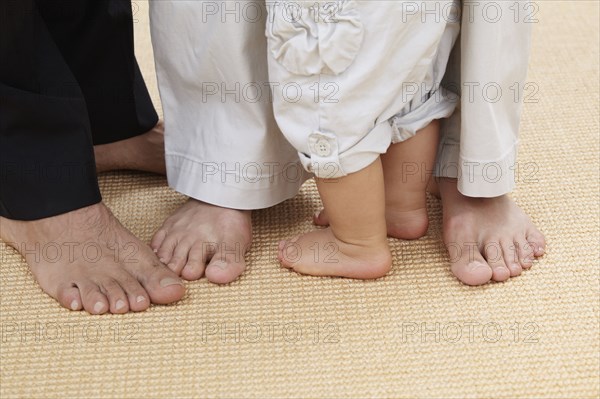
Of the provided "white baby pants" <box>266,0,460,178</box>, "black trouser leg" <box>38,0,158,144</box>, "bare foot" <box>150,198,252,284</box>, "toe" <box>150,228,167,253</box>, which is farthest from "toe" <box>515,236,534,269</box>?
"black trouser leg" <box>38,0,158,144</box>

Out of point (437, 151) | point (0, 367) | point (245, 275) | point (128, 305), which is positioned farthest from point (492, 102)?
point (0, 367)

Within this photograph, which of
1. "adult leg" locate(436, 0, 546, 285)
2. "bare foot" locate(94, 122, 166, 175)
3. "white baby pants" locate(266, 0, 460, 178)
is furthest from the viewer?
"bare foot" locate(94, 122, 166, 175)

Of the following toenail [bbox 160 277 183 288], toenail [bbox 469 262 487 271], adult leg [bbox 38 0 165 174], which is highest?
adult leg [bbox 38 0 165 174]

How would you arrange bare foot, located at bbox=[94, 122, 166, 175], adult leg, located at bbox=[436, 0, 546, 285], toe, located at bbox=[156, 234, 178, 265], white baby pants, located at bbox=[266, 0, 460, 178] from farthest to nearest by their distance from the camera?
bare foot, located at bbox=[94, 122, 166, 175]
toe, located at bbox=[156, 234, 178, 265]
adult leg, located at bbox=[436, 0, 546, 285]
white baby pants, located at bbox=[266, 0, 460, 178]

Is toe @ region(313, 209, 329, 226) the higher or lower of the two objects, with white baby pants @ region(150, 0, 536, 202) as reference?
lower

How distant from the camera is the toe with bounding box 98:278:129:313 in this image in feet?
3.36

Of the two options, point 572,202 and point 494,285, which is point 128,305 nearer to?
point 494,285

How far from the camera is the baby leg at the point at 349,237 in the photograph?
1003 millimetres

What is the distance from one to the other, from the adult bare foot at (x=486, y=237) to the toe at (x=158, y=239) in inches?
14.5

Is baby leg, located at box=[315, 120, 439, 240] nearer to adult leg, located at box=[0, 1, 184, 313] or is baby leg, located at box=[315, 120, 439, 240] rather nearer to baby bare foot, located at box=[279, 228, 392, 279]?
baby bare foot, located at box=[279, 228, 392, 279]

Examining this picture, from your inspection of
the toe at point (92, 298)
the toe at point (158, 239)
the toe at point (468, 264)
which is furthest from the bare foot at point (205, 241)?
the toe at point (468, 264)

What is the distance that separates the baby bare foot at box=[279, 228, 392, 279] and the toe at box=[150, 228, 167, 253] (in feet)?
0.52

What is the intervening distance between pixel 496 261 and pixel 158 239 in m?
0.44

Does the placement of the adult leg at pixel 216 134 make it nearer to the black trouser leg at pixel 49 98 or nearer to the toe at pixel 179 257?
the toe at pixel 179 257
